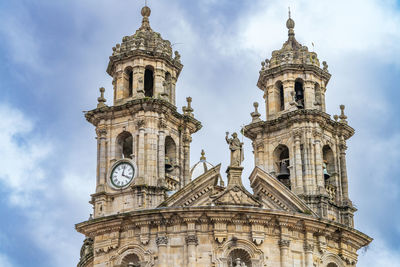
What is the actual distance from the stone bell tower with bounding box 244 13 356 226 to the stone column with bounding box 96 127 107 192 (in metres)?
8.48

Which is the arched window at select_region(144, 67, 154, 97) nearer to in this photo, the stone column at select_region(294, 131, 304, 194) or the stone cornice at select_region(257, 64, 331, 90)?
the stone cornice at select_region(257, 64, 331, 90)

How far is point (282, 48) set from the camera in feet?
187

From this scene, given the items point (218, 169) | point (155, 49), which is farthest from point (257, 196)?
point (155, 49)

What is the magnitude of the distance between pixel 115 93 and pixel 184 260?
11904 mm

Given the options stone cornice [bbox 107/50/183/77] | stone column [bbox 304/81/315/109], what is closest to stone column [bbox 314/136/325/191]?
stone column [bbox 304/81/315/109]

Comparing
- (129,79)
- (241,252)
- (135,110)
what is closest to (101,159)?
(135,110)

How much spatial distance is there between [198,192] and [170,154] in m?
4.21

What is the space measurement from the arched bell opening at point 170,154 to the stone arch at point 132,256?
287 inches

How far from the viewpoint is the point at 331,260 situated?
4597 centimetres

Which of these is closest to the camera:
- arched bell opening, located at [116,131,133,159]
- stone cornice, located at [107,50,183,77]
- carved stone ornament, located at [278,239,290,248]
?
carved stone ornament, located at [278,239,290,248]

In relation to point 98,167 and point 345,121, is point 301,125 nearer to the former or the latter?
point 345,121

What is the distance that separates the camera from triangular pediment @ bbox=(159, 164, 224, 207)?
47500mm

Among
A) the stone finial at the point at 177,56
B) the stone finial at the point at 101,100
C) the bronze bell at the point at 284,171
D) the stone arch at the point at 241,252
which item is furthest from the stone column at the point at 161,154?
the bronze bell at the point at 284,171

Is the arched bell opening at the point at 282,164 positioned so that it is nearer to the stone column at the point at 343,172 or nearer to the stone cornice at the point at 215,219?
the stone column at the point at 343,172
